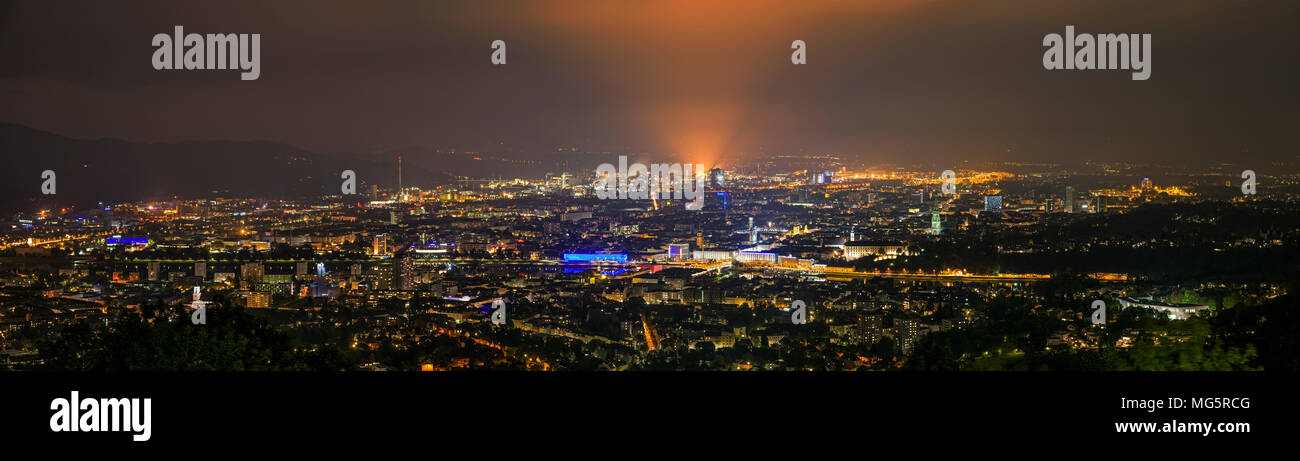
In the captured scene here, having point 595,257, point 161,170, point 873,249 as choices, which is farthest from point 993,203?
point 161,170

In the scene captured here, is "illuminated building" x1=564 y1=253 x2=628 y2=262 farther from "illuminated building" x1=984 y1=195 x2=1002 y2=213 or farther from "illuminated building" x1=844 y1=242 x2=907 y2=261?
"illuminated building" x1=984 y1=195 x2=1002 y2=213

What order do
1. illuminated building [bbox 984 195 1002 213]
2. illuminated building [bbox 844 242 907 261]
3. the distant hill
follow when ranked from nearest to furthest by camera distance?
the distant hill → illuminated building [bbox 844 242 907 261] → illuminated building [bbox 984 195 1002 213]

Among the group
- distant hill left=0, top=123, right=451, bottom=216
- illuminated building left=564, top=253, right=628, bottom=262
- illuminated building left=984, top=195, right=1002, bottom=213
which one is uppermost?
distant hill left=0, top=123, right=451, bottom=216

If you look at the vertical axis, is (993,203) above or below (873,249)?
above

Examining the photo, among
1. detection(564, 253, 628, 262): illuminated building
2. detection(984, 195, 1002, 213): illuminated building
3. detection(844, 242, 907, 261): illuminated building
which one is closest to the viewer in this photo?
detection(844, 242, 907, 261): illuminated building

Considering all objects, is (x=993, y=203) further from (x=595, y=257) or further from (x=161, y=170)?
(x=161, y=170)

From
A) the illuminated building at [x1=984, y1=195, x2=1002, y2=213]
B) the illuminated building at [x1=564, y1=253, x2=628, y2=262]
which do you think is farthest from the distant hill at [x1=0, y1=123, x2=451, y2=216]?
the illuminated building at [x1=984, y1=195, x2=1002, y2=213]

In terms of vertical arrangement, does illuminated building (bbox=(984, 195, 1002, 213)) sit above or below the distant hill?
below

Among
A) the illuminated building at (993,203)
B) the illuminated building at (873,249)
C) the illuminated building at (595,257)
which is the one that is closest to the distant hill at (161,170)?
→ the illuminated building at (595,257)

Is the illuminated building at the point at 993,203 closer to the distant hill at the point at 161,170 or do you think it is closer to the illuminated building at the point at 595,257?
the illuminated building at the point at 595,257
